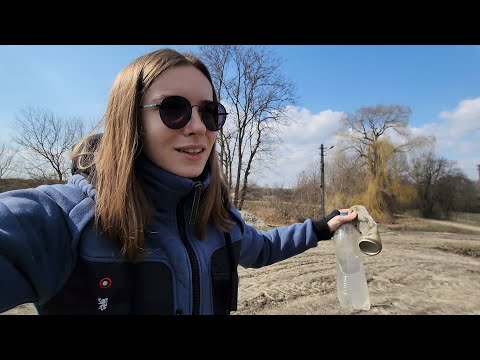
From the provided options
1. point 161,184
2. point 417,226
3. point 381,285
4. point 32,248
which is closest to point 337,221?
point 161,184

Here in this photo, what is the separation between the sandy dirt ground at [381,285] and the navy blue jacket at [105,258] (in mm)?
4281

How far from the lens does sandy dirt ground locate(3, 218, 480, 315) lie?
219 inches

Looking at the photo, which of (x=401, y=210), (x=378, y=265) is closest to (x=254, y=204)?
(x=401, y=210)

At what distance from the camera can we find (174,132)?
3.72ft

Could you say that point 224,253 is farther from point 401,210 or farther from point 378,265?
point 401,210

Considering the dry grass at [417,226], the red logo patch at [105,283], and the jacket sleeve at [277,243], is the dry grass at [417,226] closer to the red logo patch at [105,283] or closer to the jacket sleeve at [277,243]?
the jacket sleeve at [277,243]

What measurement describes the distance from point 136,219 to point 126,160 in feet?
0.75

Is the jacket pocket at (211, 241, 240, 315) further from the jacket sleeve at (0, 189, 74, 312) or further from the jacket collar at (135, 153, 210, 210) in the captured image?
the jacket sleeve at (0, 189, 74, 312)

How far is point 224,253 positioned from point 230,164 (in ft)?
57.5

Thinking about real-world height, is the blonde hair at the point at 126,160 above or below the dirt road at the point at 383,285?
above

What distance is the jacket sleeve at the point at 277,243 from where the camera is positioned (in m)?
1.67

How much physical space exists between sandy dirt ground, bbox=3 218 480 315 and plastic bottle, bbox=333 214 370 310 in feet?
10.1

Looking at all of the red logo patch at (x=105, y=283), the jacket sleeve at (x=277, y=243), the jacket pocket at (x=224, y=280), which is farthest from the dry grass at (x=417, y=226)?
the red logo patch at (x=105, y=283)

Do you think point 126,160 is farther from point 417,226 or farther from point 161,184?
point 417,226
